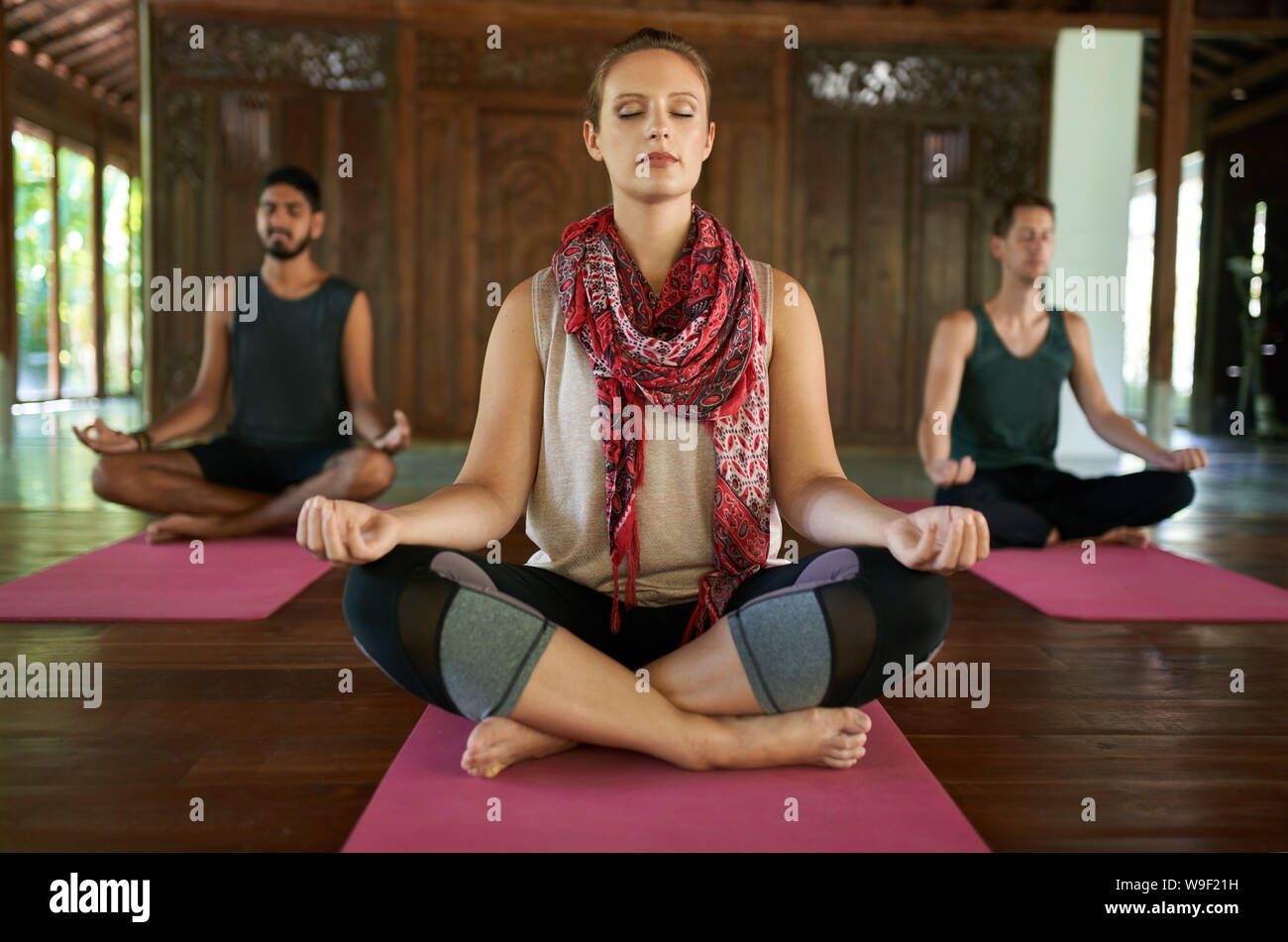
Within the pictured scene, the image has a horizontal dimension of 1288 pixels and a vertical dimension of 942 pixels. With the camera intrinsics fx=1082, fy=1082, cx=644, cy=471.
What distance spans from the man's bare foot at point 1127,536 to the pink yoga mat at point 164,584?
2.37 meters

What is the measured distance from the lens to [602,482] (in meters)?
1.65

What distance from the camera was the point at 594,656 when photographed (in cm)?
141

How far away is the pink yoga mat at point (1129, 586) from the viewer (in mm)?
2486

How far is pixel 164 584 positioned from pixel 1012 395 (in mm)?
2492

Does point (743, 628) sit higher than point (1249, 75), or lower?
lower

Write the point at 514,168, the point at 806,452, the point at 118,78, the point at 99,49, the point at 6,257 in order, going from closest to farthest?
the point at 806,452, the point at 6,257, the point at 514,168, the point at 99,49, the point at 118,78

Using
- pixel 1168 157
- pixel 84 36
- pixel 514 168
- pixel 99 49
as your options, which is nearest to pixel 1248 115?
pixel 1168 157

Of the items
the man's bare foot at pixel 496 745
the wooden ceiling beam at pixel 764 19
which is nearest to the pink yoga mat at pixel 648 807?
the man's bare foot at pixel 496 745

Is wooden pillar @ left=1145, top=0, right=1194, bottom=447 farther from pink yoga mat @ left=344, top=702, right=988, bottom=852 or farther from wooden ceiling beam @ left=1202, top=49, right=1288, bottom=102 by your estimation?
pink yoga mat @ left=344, top=702, right=988, bottom=852

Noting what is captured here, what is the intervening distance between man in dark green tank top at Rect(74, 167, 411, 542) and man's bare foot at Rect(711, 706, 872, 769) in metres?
2.06

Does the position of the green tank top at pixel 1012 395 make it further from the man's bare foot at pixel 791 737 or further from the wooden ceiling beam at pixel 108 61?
the wooden ceiling beam at pixel 108 61

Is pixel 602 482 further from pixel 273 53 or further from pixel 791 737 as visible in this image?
pixel 273 53
